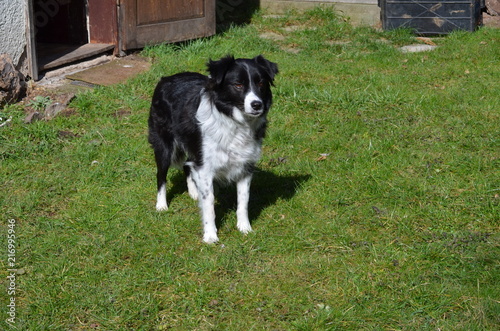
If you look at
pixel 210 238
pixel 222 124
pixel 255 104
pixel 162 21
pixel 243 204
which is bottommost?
pixel 210 238

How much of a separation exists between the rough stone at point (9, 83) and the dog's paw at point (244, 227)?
3163 millimetres

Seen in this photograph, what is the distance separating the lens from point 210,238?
3939mm

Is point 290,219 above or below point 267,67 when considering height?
below

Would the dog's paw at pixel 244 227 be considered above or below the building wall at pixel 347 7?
below

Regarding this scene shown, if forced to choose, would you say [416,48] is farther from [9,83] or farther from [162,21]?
[9,83]

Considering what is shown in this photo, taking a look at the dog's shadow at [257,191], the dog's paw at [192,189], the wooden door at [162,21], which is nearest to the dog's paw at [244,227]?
the dog's shadow at [257,191]

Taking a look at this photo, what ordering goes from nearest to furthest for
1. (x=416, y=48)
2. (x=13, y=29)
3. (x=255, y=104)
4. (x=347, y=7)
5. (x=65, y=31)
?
(x=255, y=104)
(x=13, y=29)
(x=65, y=31)
(x=416, y=48)
(x=347, y=7)

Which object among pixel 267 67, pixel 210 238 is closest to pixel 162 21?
pixel 267 67

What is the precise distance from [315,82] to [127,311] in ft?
14.7

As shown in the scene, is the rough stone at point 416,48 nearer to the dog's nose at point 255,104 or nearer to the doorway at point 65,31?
the doorway at point 65,31

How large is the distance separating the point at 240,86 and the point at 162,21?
4612 millimetres

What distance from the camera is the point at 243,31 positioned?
914cm

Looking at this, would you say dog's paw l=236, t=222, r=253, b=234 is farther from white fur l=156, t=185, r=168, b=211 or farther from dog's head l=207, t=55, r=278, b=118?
dog's head l=207, t=55, r=278, b=118

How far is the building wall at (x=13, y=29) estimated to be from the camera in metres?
6.09
